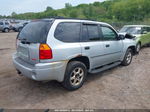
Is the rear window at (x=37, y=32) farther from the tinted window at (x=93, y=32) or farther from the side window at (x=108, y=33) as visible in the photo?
the side window at (x=108, y=33)

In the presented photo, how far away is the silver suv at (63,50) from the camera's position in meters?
2.98

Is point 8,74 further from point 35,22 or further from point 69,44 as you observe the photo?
point 69,44

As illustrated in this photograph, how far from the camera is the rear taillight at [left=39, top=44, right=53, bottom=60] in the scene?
2917mm

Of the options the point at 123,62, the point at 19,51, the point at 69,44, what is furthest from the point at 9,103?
the point at 123,62

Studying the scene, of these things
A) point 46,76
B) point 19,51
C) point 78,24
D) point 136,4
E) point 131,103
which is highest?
point 136,4

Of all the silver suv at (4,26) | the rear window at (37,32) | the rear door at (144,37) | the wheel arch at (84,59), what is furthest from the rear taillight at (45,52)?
the silver suv at (4,26)

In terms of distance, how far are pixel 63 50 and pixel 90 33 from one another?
1152mm

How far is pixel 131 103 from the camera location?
10.2 feet

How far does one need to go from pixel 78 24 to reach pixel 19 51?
5.58 ft

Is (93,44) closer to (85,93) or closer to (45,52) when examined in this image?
(85,93)

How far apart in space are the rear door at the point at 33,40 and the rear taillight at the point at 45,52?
92 mm

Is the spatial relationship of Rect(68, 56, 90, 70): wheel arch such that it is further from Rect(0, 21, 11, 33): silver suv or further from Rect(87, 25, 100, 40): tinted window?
Rect(0, 21, 11, 33): silver suv

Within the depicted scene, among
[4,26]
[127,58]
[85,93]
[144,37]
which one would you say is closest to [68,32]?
[85,93]

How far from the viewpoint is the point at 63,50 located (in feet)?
10.2
